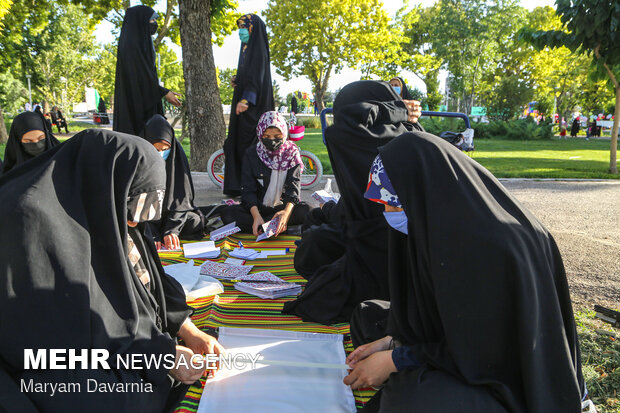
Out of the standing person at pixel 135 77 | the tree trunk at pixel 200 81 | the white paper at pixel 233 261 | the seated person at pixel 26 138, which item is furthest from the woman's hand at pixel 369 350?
the tree trunk at pixel 200 81

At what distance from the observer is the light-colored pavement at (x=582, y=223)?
3.31 metres

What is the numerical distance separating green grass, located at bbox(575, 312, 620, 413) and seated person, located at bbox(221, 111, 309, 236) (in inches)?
102

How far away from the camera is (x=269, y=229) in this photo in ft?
13.6

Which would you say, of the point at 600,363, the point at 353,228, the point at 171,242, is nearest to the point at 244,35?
the point at 171,242

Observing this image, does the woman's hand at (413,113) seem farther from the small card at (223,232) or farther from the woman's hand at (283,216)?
the small card at (223,232)

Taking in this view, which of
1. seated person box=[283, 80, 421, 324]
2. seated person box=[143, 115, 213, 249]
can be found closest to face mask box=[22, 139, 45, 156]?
seated person box=[143, 115, 213, 249]

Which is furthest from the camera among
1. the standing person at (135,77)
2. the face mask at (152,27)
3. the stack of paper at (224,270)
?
the face mask at (152,27)

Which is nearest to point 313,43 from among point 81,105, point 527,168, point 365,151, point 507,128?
point 507,128

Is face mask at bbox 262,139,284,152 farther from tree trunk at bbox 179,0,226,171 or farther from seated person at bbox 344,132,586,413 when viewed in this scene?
tree trunk at bbox 179,0,226,171

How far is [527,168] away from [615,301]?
7412mm

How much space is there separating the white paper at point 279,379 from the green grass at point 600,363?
3.74 feet

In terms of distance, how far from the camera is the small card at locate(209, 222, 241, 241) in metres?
4.18

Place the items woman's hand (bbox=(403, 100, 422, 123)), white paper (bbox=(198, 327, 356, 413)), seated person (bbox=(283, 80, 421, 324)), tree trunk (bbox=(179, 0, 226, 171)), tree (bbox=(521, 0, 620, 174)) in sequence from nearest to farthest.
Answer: white paper (bbox=(198, 327, 356, 413))
seated person (bbox=(283, 80, 421, 324))
woman's hand (bbox=(403, 100, 422, 123))
tree (bbox=(521, 0, 620, 174))
tree trunk (bbox=(179, 0, 226, 171))

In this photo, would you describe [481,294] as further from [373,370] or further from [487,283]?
[373,370]
